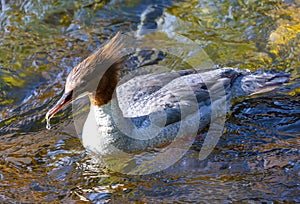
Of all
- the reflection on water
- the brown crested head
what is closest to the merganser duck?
the brown crested head

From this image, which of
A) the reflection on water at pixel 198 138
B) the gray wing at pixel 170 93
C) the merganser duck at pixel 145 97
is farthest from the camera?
the gray wing at pixel 170 93

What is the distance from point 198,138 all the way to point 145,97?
82 cm

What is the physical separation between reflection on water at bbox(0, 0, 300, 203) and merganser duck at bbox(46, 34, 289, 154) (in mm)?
217

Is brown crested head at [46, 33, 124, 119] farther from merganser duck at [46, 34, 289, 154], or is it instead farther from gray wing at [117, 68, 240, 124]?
gray wing at [117, 68, 240, 124]

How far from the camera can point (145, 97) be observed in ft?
19.1

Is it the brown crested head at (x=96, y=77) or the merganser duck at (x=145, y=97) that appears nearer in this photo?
the brown crested head at (x=96, y=77)

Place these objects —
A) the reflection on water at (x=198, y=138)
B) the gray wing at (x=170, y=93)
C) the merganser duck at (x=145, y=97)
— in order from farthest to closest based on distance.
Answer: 1. the gray wing at (x=170, y=93)
2. the merganser duck at (x=145, y=97)
3. the reflection on water at (x=198, y=138)

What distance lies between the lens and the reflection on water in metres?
4.76

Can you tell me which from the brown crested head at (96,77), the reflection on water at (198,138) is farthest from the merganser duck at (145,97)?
the reflection on water at (198,138)

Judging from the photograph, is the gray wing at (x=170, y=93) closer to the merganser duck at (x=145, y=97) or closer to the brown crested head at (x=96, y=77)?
the merganser duck at (x=145, y=97)

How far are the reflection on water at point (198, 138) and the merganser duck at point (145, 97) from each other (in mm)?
217

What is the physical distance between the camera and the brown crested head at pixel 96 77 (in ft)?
15.8

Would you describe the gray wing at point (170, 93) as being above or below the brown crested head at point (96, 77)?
below

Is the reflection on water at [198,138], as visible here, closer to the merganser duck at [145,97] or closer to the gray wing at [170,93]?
the merganser duck at [145,97]
